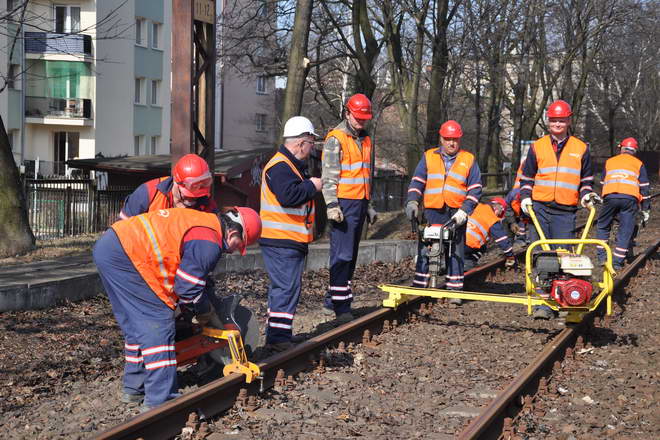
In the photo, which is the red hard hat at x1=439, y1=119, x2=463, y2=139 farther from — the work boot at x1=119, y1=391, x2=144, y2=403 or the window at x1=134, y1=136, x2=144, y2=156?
the window at x1=134, y1=136, x2=144, y2=156

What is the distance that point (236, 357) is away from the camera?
572 cm

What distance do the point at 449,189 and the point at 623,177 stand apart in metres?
4.93

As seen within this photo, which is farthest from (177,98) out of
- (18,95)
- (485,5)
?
(18,95)

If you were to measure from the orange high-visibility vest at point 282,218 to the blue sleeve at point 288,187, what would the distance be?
7 cm

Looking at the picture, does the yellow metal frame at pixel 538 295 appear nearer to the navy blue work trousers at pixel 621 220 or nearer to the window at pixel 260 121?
the navy blue work trousers at pixel 621 220

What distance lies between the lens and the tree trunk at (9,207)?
1238 cm

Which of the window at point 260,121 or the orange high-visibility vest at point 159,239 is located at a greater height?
the window at point 260,121

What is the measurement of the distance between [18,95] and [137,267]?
122 feet

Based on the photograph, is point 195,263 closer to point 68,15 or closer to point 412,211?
point 412,211

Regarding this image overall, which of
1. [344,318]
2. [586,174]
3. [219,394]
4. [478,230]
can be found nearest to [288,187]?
[219,394]

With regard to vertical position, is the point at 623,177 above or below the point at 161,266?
above

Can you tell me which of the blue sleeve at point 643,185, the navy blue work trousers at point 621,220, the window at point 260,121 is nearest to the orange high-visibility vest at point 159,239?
the navy blue work trousers at point 621,220

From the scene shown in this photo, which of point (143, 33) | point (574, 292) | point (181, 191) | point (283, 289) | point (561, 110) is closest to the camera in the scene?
point (181, 191)

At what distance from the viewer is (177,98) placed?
386 inches
